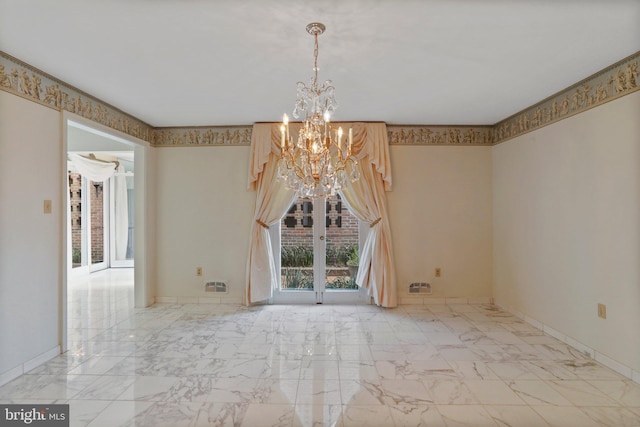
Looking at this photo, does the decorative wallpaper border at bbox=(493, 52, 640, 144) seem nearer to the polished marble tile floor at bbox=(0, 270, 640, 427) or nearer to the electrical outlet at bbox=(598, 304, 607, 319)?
the electrical outlet at bbox=(598, 304, 607, 319)

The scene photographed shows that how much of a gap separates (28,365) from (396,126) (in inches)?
185

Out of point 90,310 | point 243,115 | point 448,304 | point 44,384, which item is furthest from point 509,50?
point 90,310

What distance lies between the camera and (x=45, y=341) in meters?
2.91

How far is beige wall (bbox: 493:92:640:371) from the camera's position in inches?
104

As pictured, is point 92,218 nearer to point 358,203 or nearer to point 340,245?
point 340,245

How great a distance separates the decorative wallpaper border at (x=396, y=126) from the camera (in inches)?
104

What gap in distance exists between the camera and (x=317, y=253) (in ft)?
15.5

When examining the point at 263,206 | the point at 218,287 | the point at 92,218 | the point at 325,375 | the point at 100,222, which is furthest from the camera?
the point at 100,222

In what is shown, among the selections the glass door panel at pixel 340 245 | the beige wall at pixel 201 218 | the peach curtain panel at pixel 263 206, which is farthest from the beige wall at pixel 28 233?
the glass door panel at pixel 340 245

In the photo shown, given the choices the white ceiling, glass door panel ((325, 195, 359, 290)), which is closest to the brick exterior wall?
the white ceiling

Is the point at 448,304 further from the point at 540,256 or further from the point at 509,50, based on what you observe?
the point at 509,50

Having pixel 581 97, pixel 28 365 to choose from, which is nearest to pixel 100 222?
pixel 28 365

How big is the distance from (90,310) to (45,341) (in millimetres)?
1713
